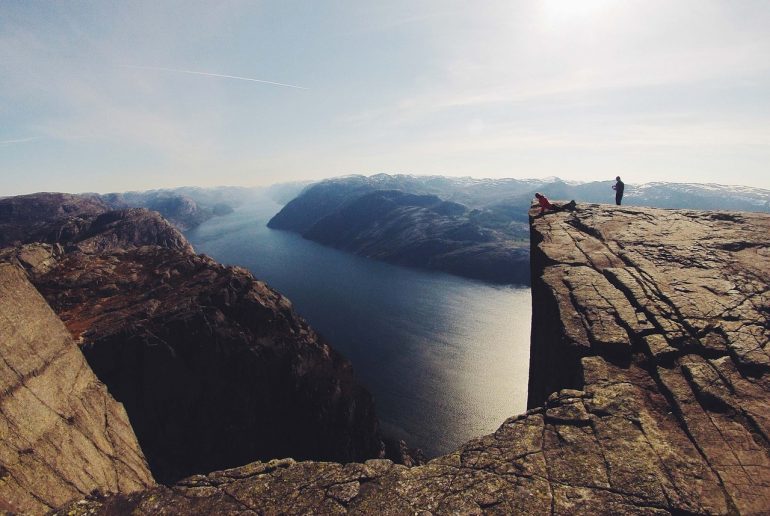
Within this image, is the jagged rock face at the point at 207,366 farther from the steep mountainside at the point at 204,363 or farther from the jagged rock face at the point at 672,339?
the jagged rock face at the point at 672,339

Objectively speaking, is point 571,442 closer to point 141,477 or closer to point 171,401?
point 141,477

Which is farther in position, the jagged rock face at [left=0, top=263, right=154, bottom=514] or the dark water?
the dark water

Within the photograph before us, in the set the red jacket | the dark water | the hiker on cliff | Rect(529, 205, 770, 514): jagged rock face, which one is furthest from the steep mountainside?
the hiker on cliff

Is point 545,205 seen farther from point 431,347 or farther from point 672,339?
point 431,347

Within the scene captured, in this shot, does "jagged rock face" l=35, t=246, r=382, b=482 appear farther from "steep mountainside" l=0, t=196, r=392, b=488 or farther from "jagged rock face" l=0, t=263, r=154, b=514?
"jagged rock face" l=0, t=263, r=154, b=514

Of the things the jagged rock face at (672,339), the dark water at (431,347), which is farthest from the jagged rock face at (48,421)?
the dark water at (431,347)

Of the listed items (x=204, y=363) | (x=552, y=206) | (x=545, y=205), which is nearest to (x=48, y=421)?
(x=545, y=205)
